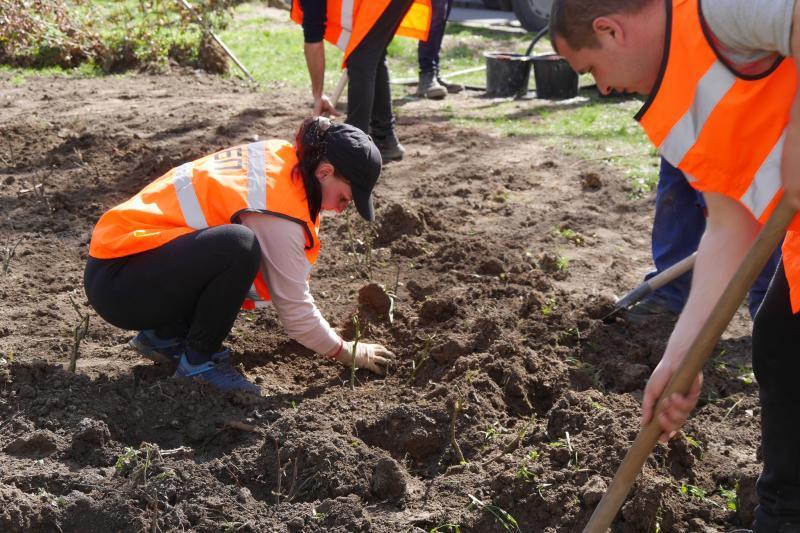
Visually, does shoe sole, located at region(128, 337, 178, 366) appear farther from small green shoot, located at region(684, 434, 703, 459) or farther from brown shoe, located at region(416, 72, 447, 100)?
brown shoe, located at region(416, 72, 447, 100)

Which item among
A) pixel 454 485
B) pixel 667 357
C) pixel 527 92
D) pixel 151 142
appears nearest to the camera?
pixel 667 357

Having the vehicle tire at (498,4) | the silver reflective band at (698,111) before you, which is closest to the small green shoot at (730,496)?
the silver reflective band at (698,111)

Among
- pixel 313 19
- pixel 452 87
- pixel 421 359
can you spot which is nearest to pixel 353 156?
pixel 421 359

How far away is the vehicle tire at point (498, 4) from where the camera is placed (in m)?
12.6

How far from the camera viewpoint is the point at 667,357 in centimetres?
212

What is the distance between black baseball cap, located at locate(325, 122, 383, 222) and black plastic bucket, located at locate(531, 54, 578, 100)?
5244 mm

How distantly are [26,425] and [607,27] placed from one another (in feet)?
7.33

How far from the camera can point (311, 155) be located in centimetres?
317

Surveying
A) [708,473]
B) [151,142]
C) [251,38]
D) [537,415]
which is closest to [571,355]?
[537,415]

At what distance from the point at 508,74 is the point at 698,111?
Answer: 645cm

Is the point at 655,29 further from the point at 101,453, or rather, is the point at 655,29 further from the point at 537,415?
the point at 101,453

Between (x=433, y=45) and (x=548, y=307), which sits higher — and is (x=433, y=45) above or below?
above

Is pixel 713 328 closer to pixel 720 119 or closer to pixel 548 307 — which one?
pixel 720 119

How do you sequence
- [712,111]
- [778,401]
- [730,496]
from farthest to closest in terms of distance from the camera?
[730,496]
[778,401]
[712,111]
